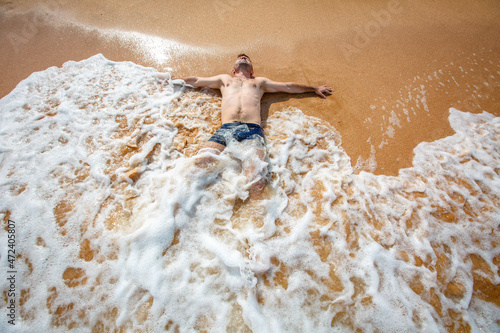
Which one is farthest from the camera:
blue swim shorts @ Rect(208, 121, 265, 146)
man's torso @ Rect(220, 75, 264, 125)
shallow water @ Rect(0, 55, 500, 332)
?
man's torso @ Rect(220, 75, 264, 125)

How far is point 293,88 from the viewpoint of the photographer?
3756mm

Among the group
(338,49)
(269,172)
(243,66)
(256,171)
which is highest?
(338,49)

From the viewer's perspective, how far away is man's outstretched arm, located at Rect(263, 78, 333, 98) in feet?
12.1

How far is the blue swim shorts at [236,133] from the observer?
117 inches

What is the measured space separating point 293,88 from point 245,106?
107cm

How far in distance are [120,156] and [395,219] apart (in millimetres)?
3777

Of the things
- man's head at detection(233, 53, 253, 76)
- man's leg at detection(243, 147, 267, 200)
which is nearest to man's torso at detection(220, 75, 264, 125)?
man's head at detection(233, 53, 253, 76)

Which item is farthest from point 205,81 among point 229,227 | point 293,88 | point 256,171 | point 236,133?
point 229,227

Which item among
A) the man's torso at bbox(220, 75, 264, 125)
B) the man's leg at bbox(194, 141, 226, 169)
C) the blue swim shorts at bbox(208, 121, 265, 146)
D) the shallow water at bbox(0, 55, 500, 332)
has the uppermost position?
the man's torso at bbox(220, 75, 264, 125)

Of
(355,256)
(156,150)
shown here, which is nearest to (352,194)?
(355,256)

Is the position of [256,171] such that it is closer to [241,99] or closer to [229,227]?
[229,227]

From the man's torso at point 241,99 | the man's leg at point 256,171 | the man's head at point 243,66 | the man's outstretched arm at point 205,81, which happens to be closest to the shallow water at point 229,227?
the man's leg at point 256,171

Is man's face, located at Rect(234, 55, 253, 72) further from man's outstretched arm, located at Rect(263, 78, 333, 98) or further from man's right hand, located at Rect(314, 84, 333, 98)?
man's right hand, located at Rect(314, 84, 333, 98)

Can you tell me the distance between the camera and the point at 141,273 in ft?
6.88
